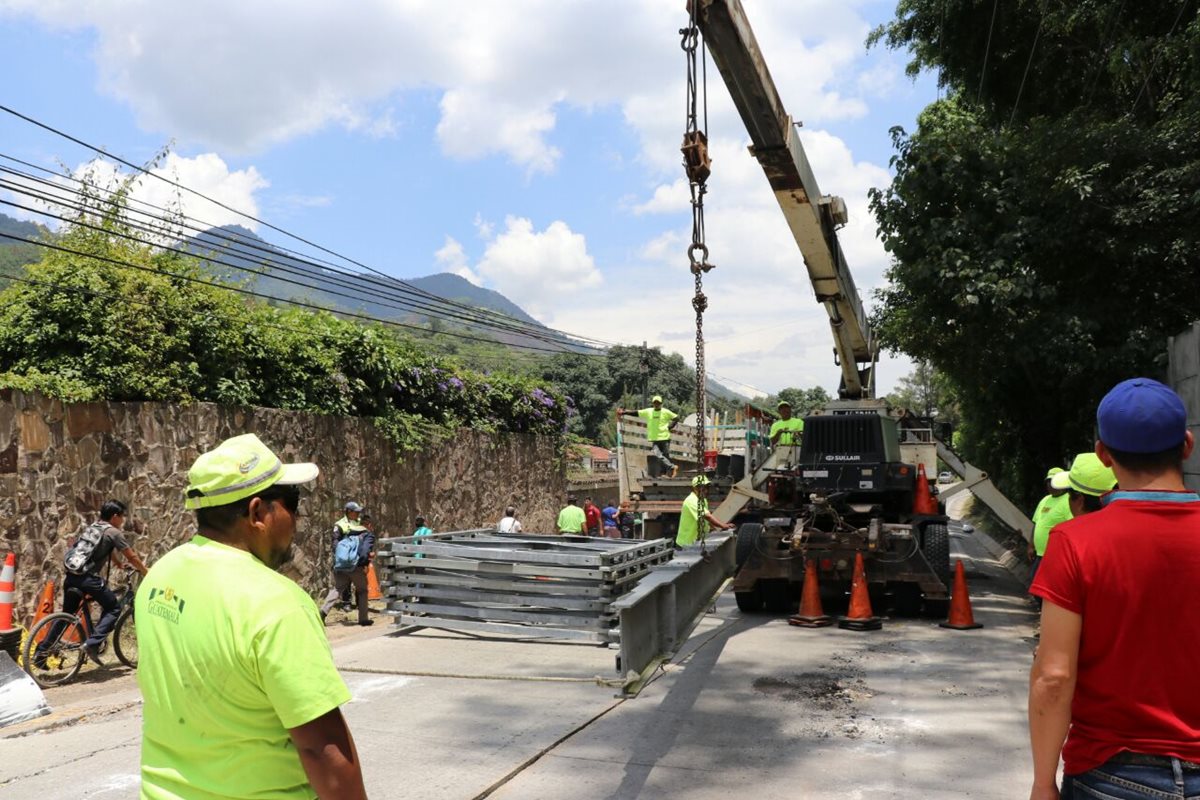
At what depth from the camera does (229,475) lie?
2389 mm

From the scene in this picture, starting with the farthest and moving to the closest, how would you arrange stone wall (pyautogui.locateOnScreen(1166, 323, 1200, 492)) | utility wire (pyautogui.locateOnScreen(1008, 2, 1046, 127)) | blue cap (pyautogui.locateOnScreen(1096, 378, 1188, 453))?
1. utility wire (pyautogui.locateOnScreen(1008, 2, 1046, 127))
2. stone wall (pyautogui.locateOnScreen(1166, 323, 1200, 492))
3. blue cap (pyautogui.locateOnScreen(1096, 378, 1188, 453))

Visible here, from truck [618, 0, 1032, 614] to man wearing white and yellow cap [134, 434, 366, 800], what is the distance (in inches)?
303

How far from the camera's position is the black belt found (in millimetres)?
2467

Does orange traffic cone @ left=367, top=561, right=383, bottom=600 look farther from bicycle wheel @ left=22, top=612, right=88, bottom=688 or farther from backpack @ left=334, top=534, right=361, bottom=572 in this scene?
bicycle wheel @ left=22, top=612, right=88, bottom=688

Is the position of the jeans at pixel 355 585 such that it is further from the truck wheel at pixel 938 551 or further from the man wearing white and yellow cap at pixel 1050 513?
the man wearing white and yellow cap at pixel 1050 513

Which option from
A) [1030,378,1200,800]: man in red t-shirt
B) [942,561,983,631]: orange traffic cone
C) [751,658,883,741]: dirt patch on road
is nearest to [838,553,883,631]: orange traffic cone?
[942,561,983,631]: orange traffic cone

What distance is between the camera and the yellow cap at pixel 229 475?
238 cm

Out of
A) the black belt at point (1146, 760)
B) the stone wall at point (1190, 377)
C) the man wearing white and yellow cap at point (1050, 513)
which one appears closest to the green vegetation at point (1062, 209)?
the stone wall at point (1190, 377)

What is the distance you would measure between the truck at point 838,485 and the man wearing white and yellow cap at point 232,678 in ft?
25.2

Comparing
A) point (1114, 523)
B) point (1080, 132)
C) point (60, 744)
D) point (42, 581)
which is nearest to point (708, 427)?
point (1080, 132)

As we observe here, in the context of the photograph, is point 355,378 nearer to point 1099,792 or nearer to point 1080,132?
point 1080,132

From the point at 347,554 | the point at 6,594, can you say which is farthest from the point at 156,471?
the point at 6,594

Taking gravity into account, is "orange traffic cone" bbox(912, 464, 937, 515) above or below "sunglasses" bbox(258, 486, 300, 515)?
below

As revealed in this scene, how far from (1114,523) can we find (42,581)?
1060cm
